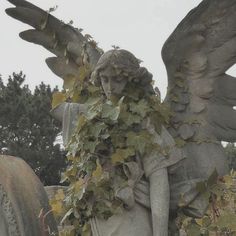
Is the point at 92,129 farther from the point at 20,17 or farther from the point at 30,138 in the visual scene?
the point at 30,138

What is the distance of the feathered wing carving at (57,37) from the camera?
4418 millimetres

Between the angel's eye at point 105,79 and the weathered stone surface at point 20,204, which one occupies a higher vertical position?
the angel's eye at point 105,79

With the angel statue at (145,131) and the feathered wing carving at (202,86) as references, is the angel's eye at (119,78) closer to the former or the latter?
the angel statue at (145,131)

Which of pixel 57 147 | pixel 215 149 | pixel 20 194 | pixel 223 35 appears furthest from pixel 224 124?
pixel 57 147

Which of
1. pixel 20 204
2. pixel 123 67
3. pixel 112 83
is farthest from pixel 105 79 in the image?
pixel 20 204

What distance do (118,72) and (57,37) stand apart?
118cm

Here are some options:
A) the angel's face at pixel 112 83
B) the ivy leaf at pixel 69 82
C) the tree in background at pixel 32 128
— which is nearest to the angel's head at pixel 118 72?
the angel's face at pixel 112 83

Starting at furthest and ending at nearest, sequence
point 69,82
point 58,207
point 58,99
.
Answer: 1. point 69,82
2. point 58,99
3. point 58,207

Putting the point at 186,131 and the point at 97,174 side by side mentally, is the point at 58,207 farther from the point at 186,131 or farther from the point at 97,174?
the point at 186,131

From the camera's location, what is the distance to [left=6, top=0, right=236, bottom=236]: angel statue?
11.7ft

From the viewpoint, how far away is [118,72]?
11.8 ft

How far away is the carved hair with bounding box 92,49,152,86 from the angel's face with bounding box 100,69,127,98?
2 centimetres

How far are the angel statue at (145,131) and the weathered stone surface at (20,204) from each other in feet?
3.23

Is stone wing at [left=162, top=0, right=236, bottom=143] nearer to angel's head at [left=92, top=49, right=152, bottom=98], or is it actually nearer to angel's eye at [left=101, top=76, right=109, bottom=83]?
angel's head at [left=92, top=49, right=152, bottom=98]
